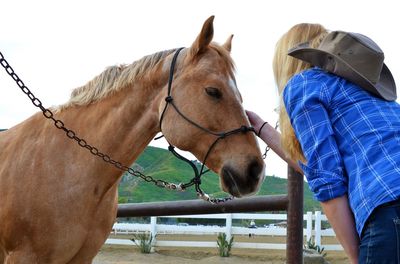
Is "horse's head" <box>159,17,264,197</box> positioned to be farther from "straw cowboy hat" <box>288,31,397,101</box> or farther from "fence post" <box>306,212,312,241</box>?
"fence post" <box>306,212,312,241</box>

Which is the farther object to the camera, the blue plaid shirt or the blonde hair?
the blonde hair

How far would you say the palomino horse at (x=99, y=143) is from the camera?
2877 mm

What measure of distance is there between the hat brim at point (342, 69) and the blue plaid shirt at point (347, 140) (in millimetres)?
25

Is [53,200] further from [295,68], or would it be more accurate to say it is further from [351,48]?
[351,48]

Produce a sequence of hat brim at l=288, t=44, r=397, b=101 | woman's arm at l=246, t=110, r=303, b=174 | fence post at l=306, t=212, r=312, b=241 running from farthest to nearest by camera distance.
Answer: fence post at l=306, t=212, r=312, b=241, woman's arm at l=246, t=110, r=303, b=174, hat brim at l=288, t=44, r=397, b=101

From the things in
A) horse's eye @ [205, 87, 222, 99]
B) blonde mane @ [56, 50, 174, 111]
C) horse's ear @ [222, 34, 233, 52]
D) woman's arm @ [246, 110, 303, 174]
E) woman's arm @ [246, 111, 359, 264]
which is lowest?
woman's arm @ [246, 111, 359, 264]

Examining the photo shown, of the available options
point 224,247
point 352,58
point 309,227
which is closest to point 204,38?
point 352,58

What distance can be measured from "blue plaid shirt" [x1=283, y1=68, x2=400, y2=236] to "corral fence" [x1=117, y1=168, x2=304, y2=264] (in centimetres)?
144

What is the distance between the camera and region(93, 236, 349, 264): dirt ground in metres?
12.0

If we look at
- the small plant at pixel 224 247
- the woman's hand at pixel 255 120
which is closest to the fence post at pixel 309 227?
the small plant at pixel 224 247

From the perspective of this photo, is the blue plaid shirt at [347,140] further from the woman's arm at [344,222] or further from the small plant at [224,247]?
the small plant at [224,247]

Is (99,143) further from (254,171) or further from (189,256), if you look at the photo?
(189,256)

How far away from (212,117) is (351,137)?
128cm

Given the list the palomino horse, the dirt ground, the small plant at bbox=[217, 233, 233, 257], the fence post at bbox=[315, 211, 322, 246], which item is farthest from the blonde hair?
the fence post at bbox=[315, 211, 322, 246]
